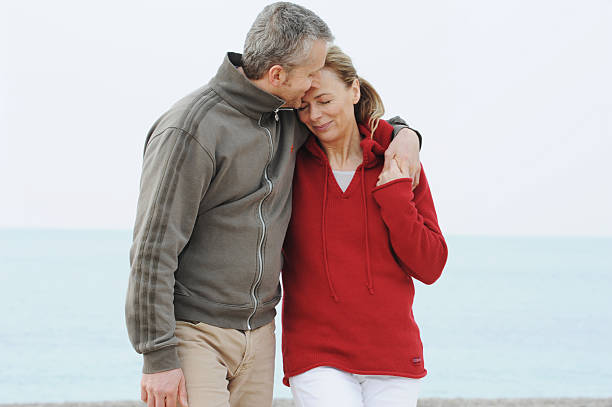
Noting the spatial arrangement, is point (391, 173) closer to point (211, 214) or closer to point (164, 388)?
point (211, 214)

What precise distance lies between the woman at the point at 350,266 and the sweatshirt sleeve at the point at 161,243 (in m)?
0.51

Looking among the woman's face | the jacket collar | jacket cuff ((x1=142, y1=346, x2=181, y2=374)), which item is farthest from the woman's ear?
jacket cuff ((x1=142, y1=346, x2=181, y2=374))

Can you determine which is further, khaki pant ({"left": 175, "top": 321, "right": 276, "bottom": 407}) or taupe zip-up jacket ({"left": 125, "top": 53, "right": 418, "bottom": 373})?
khaki pant ({"left": 175, "top": 321, "right": 276, "bottom": 407})

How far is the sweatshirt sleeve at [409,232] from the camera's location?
2115mm

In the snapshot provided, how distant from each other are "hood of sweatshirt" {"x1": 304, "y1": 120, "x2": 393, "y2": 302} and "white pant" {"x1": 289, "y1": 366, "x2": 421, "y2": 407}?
9.7 inches

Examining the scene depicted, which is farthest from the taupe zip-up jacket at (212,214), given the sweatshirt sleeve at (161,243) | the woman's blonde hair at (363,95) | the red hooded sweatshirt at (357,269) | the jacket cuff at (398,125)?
the jacket cuff at (398,125)

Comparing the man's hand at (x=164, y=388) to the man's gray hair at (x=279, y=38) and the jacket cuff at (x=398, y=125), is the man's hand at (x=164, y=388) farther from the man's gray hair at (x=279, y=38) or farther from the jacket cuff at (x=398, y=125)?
the jacket cuff at (x=398, y=125)

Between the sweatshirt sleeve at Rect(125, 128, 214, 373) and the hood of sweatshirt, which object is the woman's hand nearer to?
the hood of sweatshirt

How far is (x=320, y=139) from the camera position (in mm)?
2277

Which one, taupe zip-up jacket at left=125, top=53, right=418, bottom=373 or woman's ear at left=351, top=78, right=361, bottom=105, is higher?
woman's ear at left=351, top=78, right=361, bottom=105

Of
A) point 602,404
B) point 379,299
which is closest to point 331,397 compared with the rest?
point 379,299

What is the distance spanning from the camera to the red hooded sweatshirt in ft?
7.06

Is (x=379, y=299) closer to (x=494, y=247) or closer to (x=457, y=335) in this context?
(x=457, y=335)

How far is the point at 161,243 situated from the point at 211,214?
19 cm
